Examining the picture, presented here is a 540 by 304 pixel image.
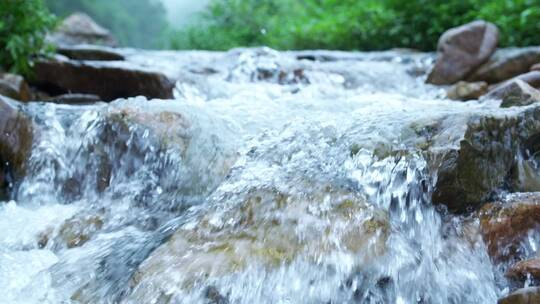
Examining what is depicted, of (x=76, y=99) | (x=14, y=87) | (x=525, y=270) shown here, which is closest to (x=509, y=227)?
(x=525, y=270)

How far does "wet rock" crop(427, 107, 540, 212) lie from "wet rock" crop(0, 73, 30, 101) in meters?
3.16

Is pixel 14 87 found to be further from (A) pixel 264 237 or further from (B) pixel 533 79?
(B) pixel 533 79

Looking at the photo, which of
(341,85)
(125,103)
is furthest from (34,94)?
(341,85)

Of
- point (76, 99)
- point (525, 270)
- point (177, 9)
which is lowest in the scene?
point (525, 270)

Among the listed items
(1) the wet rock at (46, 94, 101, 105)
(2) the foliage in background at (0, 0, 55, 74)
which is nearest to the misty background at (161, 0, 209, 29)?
(2) the foliage in background at (0, 0, 55, 74)

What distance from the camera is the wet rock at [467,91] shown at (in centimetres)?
498

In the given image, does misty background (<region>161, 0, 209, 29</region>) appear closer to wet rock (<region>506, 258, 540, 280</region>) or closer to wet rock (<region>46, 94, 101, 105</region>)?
wet rock (<region>46, 94, 101, 105</region>)

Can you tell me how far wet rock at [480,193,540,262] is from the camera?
256 cm

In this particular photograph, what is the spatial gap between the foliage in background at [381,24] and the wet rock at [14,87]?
4.81 metres

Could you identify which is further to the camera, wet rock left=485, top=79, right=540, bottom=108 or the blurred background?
the blurred background

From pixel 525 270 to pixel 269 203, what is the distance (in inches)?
44.6

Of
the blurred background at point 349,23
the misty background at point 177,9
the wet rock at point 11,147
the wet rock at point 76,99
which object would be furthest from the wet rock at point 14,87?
the misty background at point 177,9

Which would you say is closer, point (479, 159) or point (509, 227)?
point (509, 227)

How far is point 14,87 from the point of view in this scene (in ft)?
14.1
